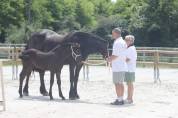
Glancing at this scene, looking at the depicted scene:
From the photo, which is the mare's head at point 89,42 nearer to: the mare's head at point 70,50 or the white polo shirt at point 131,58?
the mare's head at point 70,50

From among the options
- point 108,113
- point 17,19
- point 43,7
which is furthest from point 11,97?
point 43,7

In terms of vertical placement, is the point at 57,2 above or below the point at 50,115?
above

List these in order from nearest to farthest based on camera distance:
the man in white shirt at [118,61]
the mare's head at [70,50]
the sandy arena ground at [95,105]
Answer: the sandy arena ground at [95,105], the man in white shirt at [118,61], the mare's head at [70,50]

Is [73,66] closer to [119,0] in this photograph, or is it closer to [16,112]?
[16,112]

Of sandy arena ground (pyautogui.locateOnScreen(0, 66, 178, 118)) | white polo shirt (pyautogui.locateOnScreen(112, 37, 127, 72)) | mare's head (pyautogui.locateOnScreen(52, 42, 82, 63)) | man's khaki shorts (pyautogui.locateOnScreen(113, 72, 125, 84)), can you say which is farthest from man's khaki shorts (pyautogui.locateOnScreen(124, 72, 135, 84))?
mare's head (pyautogui.locateOnScreen(52, 42, 82, 63))

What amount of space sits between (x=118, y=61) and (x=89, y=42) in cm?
144

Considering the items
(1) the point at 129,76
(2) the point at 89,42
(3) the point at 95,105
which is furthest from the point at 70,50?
(3) the point at 95,105

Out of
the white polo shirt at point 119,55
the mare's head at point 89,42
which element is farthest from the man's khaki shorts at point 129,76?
the mare's head at point 89,42

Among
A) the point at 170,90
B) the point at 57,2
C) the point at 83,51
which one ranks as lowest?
the point at 170,90

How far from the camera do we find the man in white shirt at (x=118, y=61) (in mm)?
11984

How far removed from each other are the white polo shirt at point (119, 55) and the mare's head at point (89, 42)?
1.16m

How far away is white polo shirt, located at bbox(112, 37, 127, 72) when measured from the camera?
11991mm

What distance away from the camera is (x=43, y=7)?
63031mm

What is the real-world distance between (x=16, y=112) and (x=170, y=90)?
612cm
